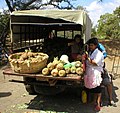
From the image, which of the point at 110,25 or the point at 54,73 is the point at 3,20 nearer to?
the point at 110,25

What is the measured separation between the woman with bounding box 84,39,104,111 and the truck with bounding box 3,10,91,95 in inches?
10.1

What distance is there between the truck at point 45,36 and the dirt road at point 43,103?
297mm

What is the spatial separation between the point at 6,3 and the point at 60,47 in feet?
39.5

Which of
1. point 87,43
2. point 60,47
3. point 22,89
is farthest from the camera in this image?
point 60,47

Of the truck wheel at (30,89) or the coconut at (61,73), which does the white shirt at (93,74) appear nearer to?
the coconut at (61,73)

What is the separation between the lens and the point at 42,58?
6.38 metres

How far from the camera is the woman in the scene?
21.0ft

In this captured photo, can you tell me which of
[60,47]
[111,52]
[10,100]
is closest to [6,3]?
[111,52]

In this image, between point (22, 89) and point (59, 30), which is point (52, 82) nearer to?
point (22, 89)

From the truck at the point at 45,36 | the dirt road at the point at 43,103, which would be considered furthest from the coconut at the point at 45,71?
the dirt road at the point at 43,103

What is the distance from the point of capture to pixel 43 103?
23.4ft

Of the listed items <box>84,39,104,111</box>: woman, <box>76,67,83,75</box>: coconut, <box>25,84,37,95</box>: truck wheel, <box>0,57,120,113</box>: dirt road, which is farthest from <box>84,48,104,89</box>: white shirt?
<box>25,84,37,95</box>: truck wheel

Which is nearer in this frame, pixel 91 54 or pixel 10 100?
pixel 91 54

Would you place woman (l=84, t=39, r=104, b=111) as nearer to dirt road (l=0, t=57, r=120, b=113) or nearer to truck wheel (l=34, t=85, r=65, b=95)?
dirt road (l=0, t=57, r=120, b=113)
